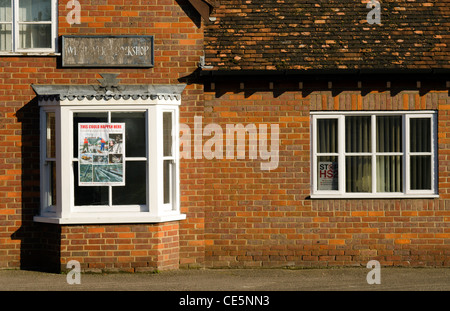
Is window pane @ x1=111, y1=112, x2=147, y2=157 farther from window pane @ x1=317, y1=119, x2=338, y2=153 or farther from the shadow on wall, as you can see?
window pane @ x1=317, y1=119, x2=338, y2=153

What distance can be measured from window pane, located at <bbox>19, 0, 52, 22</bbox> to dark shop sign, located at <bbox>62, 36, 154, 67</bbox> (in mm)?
620

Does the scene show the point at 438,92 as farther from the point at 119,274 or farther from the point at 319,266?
the point at 119,274

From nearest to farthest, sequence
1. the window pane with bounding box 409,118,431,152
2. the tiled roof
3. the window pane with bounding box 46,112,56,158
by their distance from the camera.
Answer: the window pane with bounding box 46,112,56,158, the tiled roof, the window pane with bounding box 409,118,431,152

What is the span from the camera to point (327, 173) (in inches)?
566

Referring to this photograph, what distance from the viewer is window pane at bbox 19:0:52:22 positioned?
14.2m

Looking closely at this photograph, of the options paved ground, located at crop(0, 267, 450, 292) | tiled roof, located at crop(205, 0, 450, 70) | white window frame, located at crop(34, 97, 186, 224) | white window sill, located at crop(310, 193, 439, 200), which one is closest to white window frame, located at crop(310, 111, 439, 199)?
white window sill, located at crop(310, 193, 439, 200)

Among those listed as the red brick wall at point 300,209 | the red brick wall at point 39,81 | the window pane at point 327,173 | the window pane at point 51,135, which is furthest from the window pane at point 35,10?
the window pane at point 327,173

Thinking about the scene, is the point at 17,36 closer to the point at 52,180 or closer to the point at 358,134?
the point at 52,180

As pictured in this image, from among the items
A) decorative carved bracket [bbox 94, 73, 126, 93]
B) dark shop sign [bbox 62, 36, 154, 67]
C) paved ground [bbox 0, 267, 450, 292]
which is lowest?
paved ground [bbox 0, 267, 450, 292]

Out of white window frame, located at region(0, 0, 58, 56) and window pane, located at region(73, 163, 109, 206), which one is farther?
white window frame, located at region(0, 0, 58, 56)

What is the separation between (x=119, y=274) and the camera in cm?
1359

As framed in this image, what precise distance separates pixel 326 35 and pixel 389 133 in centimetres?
206

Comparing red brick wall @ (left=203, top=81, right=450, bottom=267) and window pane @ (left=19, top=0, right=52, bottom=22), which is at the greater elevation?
window pane @ (left=19, top=0, right=52, bottom=22)

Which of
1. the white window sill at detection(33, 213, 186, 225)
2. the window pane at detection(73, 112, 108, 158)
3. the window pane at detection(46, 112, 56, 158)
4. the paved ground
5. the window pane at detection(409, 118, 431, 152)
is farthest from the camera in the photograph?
the window pane at detection(409, 118, 431, 152)
